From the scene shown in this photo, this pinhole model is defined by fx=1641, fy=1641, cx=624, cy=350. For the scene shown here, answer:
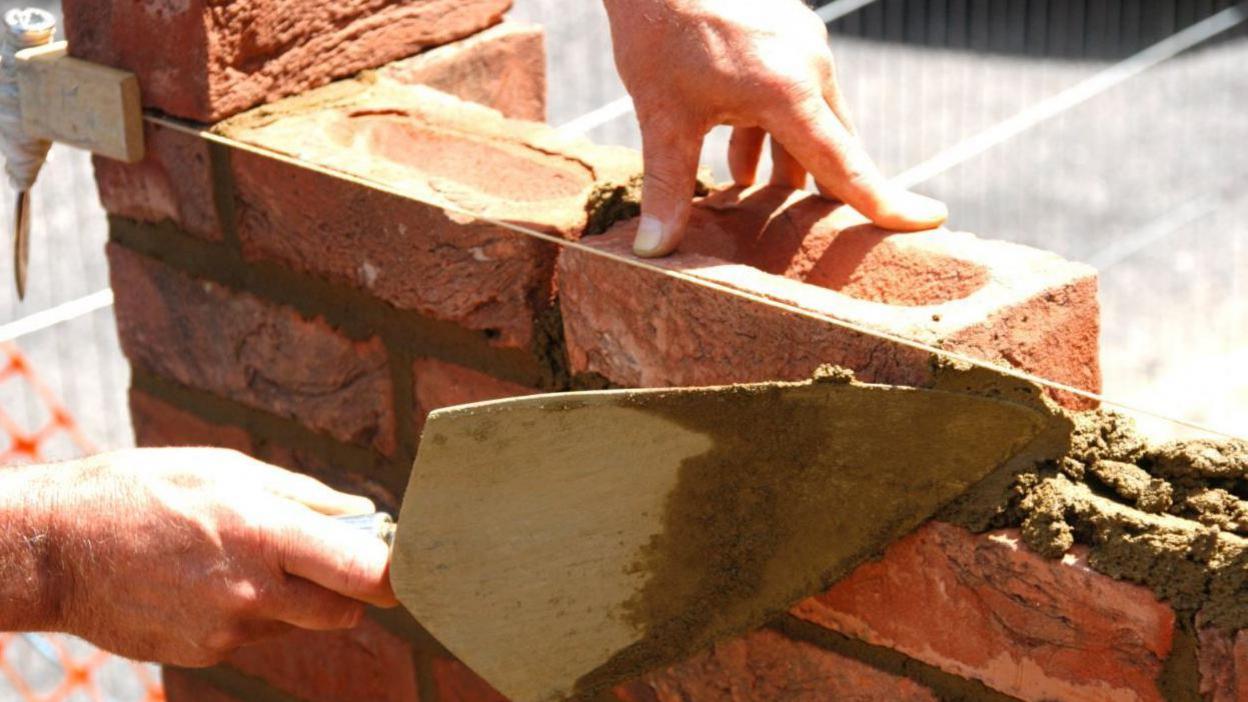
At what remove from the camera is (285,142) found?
1.58 m

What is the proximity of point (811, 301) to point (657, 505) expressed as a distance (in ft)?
A: 0.61

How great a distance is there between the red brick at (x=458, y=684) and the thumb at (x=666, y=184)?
0.49m

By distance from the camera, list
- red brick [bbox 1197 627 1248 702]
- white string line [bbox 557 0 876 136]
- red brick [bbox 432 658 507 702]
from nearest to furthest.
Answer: red brick [bbox 1197 627 1248 702], red brick [bbox 432 658 507 702], white string line [bbox 557 0 876 136]

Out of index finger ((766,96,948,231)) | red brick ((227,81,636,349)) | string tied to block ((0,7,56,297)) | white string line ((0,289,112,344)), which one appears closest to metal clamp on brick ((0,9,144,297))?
string tied to block ((0,7,56,297))

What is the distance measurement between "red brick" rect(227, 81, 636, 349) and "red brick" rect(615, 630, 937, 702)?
0.31 meters

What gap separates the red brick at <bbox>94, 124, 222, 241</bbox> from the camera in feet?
5.34

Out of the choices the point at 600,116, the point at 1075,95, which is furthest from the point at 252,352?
the point at 1075,95

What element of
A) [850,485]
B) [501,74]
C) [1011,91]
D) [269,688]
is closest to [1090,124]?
[1011,91]

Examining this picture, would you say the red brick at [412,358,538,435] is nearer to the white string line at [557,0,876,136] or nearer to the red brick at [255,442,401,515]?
the red brick at [255,442,401,515]

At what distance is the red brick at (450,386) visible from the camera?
1464mm

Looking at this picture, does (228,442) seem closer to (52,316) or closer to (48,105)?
(48,105)

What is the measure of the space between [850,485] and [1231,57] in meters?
4.96

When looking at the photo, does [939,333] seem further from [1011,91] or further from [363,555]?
[1011,91]

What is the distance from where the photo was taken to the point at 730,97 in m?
1.29
